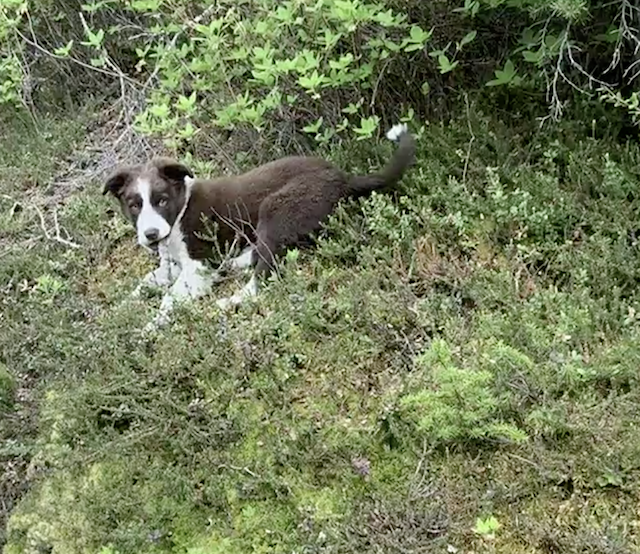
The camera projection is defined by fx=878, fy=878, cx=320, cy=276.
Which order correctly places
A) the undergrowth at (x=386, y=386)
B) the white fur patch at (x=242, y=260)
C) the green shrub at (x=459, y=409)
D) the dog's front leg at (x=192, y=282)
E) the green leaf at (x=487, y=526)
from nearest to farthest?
the green leaf at (x=487, y=526) → the undergrowth at (x=386, y=386) → the green shrub at (x=459, y=409) → the dog's front leg at (x=192, y=282) → the white fur patch at (x=242, y=260)

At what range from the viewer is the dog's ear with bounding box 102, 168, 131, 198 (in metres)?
5.83

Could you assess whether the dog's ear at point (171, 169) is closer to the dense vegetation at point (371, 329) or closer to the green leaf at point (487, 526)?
the dense vegetation at point (371, 329)

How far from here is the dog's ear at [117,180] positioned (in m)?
5.83

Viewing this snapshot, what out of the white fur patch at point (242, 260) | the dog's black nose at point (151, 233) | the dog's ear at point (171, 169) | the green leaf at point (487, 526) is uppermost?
the dog's ear at point (171, 169)

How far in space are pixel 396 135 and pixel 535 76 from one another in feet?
3.19

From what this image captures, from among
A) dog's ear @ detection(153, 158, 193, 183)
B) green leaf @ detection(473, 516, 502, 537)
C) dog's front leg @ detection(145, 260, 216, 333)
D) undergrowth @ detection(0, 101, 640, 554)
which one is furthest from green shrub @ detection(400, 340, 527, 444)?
dog's ear @ detection(153, 158, 193, 183)

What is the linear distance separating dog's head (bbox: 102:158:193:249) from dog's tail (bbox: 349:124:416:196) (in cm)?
112

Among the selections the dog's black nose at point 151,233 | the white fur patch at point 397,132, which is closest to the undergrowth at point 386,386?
the white fur patch at point 397,132

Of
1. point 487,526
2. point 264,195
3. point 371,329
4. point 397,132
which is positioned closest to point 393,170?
point 397,132

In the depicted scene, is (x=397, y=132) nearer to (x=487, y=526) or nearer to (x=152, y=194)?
(x=152, y=194)

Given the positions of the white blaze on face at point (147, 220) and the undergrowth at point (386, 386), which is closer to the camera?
the undergrowth at point (386, 386)

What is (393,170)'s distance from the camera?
18.6 ft

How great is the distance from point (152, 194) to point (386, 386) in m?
2.25

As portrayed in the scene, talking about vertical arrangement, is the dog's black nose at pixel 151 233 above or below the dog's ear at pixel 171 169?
below
